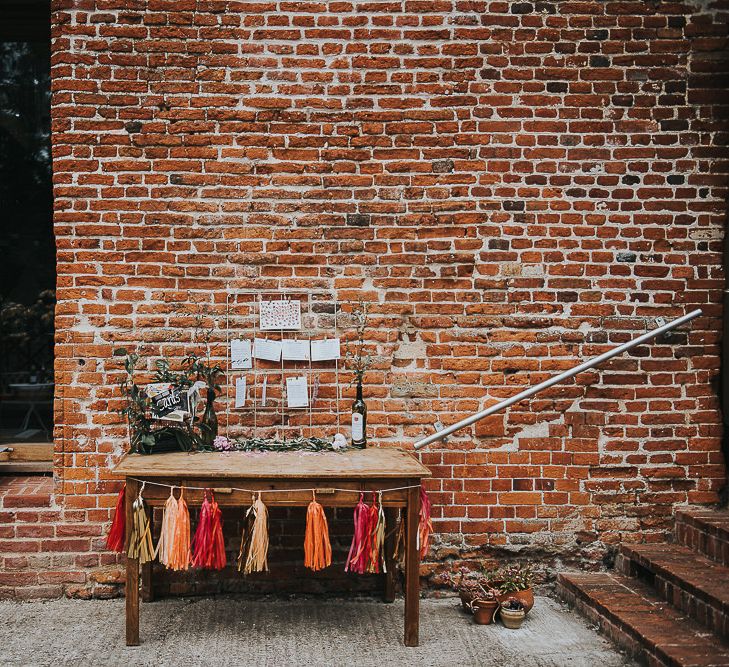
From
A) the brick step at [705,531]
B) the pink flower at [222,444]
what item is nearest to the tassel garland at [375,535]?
the pink flower at [222,444]

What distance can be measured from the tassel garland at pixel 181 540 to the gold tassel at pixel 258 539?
12.6 inches

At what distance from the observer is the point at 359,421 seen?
166 inches

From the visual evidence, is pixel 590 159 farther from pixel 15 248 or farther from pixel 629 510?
pixel 15 248

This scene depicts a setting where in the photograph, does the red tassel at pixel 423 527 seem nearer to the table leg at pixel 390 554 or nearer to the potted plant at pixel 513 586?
the table leg at pixel 390 554

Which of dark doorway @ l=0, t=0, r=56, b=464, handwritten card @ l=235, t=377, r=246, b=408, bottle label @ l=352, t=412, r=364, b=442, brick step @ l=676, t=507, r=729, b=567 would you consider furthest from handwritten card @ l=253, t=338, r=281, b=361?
brick step @ l=676, t=507, r=729, b=567

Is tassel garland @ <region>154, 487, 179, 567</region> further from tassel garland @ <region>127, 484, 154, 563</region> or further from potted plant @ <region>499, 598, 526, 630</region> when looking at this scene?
potted plant @ <region>499, 598, 526, 630</region>

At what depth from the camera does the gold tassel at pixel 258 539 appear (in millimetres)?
3627

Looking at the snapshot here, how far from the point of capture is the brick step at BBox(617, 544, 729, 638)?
359 cm

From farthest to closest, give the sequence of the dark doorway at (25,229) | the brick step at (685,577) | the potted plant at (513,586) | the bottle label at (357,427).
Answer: the dark doorway at (25,229) → the bottle label at (357,427) → the potted plant at (513,586) → the brick step at (685,577)

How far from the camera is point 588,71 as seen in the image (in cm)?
457

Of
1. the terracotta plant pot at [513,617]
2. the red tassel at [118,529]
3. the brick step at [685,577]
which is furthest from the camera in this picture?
the terracotta plant pot at [513,617]

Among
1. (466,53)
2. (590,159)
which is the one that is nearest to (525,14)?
(466,53)

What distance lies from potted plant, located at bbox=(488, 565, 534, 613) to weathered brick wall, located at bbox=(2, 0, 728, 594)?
0.30m

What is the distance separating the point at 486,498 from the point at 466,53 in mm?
2843
